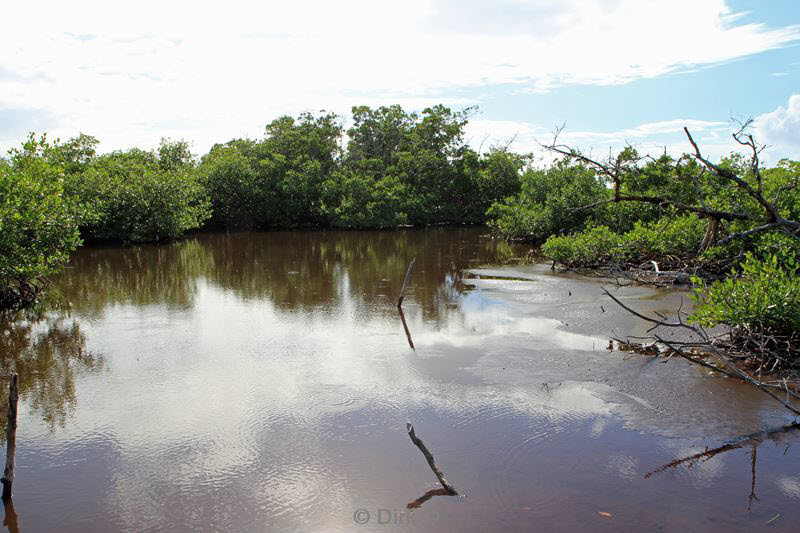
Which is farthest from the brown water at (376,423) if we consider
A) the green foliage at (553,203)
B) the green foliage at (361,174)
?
the green foliage at (361,174)

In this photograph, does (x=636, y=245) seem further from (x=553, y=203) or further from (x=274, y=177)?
(x=274, y=177)

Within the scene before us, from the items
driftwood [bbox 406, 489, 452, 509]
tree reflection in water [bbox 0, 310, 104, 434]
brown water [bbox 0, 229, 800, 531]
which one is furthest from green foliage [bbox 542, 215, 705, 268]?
tree reflection in water [bbox 0, 310, 104, 434]

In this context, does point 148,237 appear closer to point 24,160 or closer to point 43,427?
point 24,160

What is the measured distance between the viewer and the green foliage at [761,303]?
695 cm

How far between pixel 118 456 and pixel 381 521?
2703 mm

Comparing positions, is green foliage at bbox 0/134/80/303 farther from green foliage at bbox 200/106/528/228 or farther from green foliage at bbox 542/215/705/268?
green foliage at bbox 200/106/528/228

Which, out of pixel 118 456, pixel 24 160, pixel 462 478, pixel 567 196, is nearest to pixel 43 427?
pixel 118 456

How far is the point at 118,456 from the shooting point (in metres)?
5.71

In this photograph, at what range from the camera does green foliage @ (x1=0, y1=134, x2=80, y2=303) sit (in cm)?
1098

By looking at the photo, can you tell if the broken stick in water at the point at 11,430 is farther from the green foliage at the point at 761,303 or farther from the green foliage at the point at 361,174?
the green foliage at the point at 361,174
